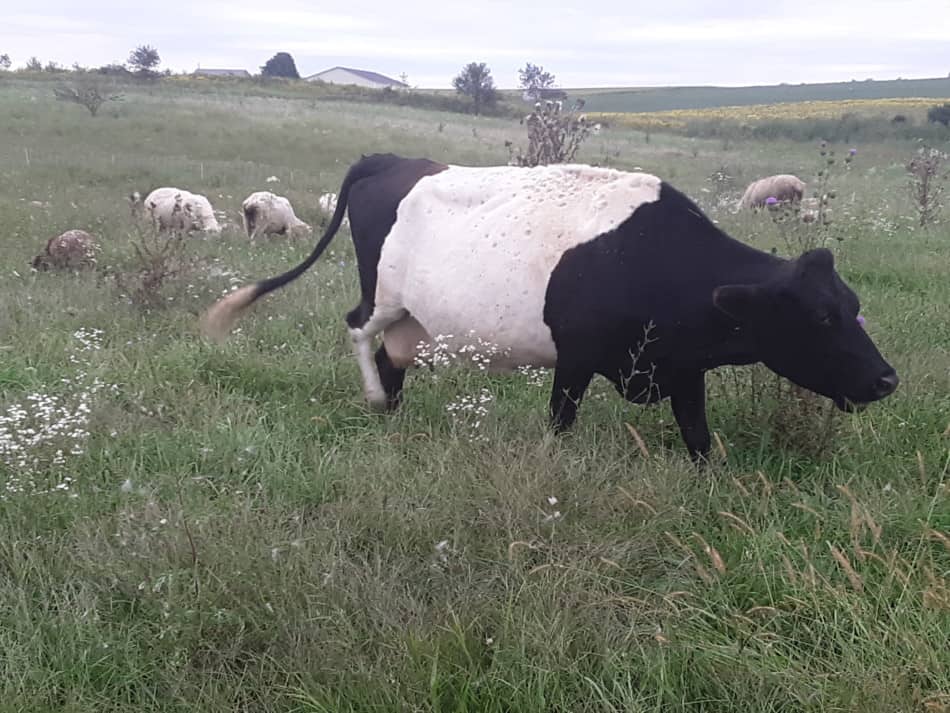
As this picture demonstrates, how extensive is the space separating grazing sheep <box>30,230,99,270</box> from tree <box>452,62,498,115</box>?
160 ft

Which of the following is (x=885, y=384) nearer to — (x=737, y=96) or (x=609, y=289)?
(x=609, y=289)

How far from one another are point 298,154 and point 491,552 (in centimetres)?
1948

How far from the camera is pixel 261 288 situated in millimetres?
5387

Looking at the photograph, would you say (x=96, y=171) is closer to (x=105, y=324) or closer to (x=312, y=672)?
(x=105, y=324)

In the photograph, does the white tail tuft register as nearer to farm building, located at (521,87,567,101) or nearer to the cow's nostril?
the cow's nostril

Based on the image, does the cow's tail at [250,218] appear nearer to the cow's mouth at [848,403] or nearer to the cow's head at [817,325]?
the cow's head at [817,325]

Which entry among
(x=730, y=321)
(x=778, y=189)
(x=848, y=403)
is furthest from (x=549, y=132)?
(x=778, y=189)

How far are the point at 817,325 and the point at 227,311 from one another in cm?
358

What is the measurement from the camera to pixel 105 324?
6293 millimetres

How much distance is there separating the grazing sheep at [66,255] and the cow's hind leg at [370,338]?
4206 millimetres

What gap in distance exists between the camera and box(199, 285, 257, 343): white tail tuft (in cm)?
540

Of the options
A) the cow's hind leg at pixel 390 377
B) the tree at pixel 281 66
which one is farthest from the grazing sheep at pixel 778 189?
the tree at pixel 281 66

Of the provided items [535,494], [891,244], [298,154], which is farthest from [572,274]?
[298,154]

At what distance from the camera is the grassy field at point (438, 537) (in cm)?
255
